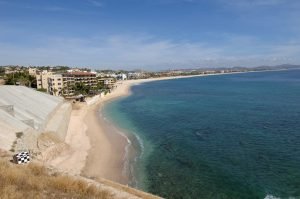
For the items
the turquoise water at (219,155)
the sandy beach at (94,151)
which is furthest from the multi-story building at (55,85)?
the turquoise water at (219,155)

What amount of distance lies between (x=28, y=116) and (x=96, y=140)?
9.70 m

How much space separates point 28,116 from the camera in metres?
42.3

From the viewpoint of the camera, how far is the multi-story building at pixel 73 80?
10600cm

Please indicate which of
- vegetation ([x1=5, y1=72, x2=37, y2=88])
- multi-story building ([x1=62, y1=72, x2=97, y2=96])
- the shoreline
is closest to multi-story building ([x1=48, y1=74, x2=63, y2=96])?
multi-story building ([x1=62, y1=72, x2=97, y2=96])

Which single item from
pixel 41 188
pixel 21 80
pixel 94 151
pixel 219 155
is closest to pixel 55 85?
pixel 21 80

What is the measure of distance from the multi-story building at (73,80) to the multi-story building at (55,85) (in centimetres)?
169

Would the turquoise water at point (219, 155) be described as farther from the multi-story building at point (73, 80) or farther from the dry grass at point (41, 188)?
the multi-story building at point (73, 80)

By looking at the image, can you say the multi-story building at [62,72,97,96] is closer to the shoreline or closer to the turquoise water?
the shoreline

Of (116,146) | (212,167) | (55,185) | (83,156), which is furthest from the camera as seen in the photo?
(116,146)

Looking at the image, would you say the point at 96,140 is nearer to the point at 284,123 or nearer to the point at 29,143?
the point at 29,143

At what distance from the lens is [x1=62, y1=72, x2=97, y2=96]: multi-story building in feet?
348

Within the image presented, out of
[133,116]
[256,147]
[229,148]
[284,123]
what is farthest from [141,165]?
[133,116]

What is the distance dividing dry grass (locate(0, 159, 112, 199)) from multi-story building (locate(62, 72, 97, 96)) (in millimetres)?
91327

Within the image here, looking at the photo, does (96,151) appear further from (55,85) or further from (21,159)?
(55,85)
